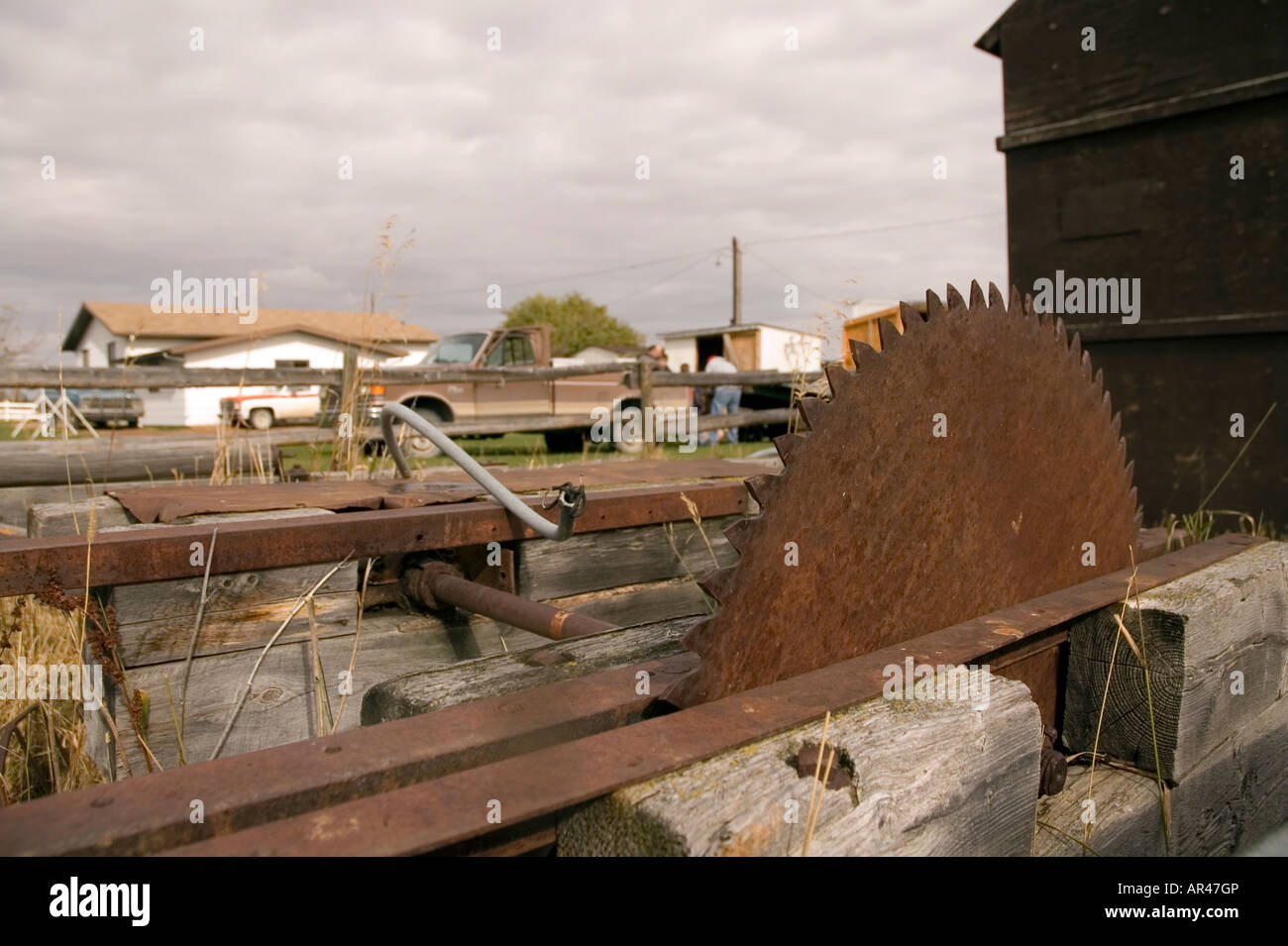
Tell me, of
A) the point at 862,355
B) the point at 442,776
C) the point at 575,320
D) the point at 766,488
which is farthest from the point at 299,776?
the point at 575,320

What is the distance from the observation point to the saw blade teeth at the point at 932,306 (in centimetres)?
184

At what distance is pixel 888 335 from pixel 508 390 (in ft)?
43.1

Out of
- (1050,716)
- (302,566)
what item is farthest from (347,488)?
(1050,716)

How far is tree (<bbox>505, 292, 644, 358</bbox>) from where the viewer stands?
5666 centimetres

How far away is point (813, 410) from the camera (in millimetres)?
1610

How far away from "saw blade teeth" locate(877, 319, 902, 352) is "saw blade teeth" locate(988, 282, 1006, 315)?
1.27ft

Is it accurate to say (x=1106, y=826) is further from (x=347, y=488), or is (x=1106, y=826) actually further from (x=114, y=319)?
(x=114, y=319)

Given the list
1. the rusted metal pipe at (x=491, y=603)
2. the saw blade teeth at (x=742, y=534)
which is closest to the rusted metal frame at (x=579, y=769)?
the saw blade teeth at (x=742, y=534)

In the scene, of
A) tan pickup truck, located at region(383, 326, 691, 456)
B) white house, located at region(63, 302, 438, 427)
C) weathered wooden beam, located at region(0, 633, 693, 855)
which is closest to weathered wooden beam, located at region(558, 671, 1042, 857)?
weathered wooden beam, located at region(0, 633, 693, 855)

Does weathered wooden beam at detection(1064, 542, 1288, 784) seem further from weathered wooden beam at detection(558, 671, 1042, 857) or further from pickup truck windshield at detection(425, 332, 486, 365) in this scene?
pickup truck windshield at detection(425, 332, 486, 365)

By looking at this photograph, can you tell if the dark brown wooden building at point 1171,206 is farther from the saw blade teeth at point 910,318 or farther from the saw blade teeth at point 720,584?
the saw blade teeth at point 720,584

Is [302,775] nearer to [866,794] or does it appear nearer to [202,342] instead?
[866,794]

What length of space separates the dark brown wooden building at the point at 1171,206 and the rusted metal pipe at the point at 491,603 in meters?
3.70
